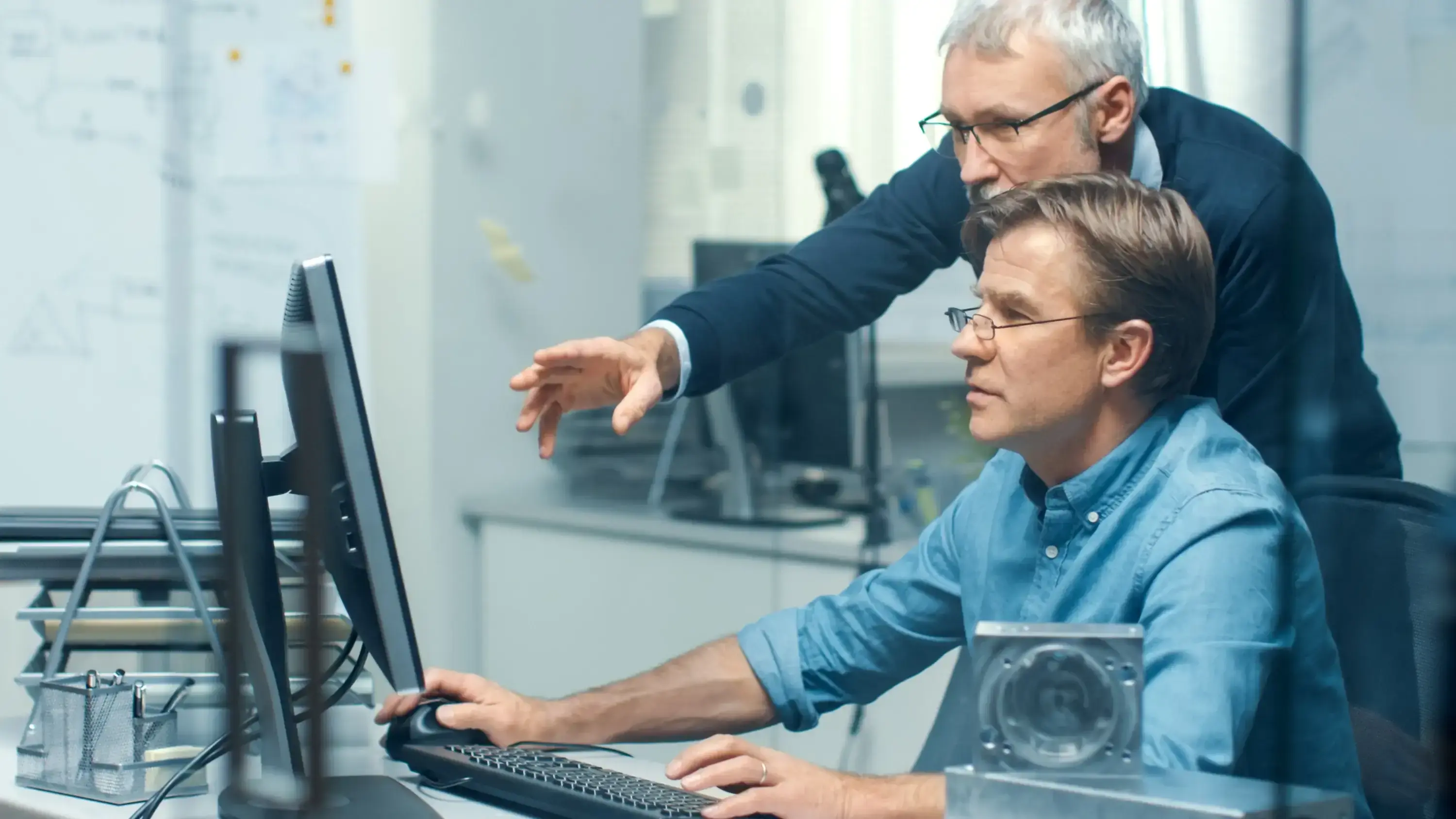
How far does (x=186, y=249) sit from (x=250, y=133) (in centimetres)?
22

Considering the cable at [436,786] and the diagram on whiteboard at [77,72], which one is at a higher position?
the diagram on whiteboard at [77,72]

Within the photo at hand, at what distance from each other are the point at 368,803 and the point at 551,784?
0.14m

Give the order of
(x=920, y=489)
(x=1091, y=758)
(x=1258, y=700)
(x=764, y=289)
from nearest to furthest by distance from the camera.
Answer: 1. (x=1091, y=758)
2. (x=1258, y=700)
3. (x=764, y=289)
4. (x=920, y=489)

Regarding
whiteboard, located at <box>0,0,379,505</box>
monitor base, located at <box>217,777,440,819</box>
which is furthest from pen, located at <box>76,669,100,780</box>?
whiteboard, located at <box>0,0,379,505</box>

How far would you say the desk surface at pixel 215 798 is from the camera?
3.51ft

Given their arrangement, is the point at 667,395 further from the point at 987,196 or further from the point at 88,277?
the point at 88,277

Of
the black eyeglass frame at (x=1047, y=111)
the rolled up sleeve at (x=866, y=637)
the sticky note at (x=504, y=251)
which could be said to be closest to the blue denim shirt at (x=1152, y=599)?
the rolled up sleeve at (x=866, y=637)

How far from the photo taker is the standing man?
136 centimetres

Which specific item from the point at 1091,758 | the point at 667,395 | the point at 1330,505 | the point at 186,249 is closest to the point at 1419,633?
the point at 1330,505

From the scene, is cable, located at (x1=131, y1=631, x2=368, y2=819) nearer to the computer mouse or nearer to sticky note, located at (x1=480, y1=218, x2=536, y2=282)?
the computer mouse

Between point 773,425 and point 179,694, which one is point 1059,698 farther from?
point 773,425

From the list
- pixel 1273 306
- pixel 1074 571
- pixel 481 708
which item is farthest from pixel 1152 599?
pixel 481 708

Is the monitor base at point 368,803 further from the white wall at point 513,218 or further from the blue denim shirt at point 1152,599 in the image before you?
the white wall at point 513,218

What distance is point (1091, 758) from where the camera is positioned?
731 mm
